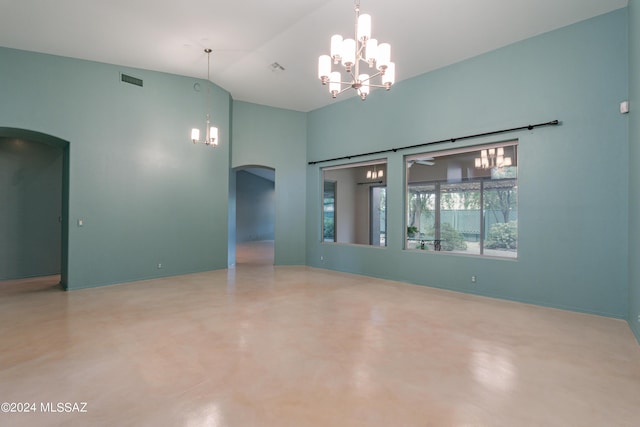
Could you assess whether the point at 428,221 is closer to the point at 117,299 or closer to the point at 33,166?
the point at 117,299

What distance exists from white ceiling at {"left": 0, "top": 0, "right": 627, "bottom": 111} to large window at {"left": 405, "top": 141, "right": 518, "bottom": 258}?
5.96 feet

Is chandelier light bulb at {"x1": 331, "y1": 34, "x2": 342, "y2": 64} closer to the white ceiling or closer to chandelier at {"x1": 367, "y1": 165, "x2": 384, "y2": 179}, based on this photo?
the white ceiling

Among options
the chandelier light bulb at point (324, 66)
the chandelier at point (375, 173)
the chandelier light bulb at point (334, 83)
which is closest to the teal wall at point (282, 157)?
the chandelier at point (375, 173)

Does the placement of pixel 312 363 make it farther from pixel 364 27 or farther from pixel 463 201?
pixel 463 201

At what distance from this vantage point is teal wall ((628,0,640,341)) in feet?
11.3

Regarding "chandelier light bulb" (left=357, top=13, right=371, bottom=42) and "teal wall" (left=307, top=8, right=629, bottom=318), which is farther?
"teal wall" (left=307, top=8, right=629, bottom=318)

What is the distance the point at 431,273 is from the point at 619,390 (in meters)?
3.52

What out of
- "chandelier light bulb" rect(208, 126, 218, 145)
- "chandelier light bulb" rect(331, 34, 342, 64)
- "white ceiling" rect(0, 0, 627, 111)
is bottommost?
"chandelier light bulb" rect(208, 126, 218, 145)

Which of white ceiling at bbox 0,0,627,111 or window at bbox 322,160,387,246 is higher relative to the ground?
white ceiling at bbox 0,0,627,111

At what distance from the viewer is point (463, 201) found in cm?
805

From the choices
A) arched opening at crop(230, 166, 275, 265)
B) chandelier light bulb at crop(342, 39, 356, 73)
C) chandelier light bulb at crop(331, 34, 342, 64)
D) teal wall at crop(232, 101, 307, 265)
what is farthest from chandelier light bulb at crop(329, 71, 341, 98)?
arched opening at crop(230, 166, 275, 265)

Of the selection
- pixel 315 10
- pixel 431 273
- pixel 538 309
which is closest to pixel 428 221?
pixel 431 273

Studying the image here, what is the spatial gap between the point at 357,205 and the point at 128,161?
6856mm

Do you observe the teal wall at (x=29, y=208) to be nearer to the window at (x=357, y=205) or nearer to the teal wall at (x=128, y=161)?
the teal wall at (x=128, y=161)
